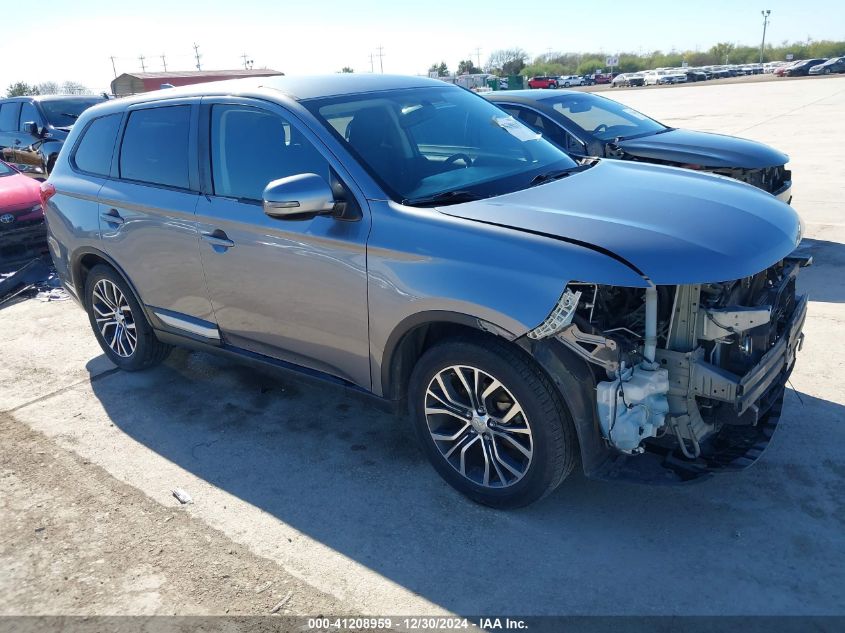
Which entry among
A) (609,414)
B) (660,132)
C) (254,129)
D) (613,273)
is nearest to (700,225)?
(613,273)

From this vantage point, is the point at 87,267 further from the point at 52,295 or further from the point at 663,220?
the point at 663,220

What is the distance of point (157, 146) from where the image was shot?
4.51 m

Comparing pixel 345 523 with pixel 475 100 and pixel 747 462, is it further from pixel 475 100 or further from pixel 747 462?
A: pixel 475 100

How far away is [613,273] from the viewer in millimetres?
2773

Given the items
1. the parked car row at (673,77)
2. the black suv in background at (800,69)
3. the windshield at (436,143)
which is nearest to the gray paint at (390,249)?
the windshield at (436,143)

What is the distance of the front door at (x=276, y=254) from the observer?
3.54 meters

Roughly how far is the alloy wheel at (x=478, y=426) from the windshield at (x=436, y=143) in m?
0.89

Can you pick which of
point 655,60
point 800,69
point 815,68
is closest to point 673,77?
point 800,69

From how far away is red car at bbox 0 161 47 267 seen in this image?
775cm

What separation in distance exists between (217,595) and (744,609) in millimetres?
2108

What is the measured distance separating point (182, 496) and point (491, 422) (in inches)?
66.8

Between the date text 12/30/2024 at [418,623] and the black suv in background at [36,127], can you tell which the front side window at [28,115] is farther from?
the date text 12/30/2024 at [418,623]

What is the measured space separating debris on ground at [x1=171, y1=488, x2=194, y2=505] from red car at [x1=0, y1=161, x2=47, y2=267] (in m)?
5.26

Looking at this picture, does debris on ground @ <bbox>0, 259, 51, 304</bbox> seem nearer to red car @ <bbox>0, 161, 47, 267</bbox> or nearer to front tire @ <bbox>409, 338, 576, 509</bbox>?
red car @ <bbox>0, 161, 47, 267</bbox>
